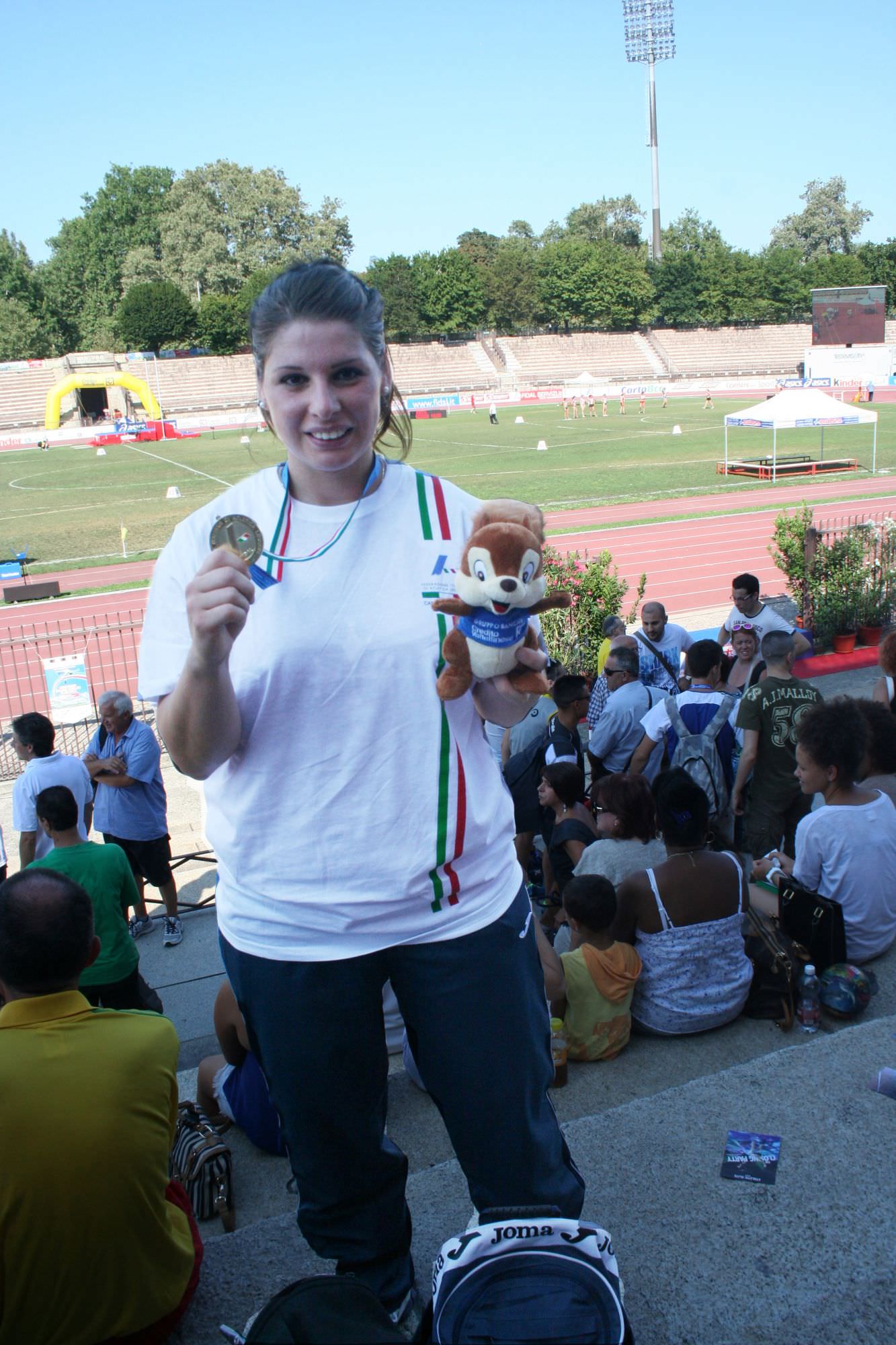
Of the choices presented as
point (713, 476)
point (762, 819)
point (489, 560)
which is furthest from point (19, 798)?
point (713, 476)

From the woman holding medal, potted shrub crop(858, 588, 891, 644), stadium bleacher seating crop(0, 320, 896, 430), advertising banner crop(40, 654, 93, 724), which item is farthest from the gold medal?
stadium bleacher seating crop(0, 320, 896, 430)

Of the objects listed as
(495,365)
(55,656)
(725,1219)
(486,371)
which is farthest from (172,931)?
(495,365)

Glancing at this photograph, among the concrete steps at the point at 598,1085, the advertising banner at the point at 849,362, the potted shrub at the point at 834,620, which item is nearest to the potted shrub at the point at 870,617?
the potted shrub at the point at 834,620

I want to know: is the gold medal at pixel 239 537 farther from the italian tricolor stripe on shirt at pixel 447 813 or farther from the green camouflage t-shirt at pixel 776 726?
the green camouflage t-shirt at pixel 776 726

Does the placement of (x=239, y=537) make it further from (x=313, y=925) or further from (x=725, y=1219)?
(x=725, y=1219)

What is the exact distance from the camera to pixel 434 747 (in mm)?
1671

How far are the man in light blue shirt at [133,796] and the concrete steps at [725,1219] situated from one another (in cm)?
472

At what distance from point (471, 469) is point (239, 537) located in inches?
1347

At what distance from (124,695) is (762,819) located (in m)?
4.30

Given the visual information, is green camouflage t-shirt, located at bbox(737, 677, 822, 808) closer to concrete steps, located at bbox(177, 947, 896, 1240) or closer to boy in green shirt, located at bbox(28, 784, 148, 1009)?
concrete steps, located at bbox(177, 947, 896, 1240)

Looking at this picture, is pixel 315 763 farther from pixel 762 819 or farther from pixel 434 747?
pixel 762 819

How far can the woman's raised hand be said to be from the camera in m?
1.52

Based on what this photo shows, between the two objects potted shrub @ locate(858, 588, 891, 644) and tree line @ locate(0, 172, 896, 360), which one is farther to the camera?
tree line @ locate(0, 172, 896, 360)

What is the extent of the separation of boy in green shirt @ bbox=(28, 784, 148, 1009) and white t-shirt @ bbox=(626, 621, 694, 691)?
4466 mm
